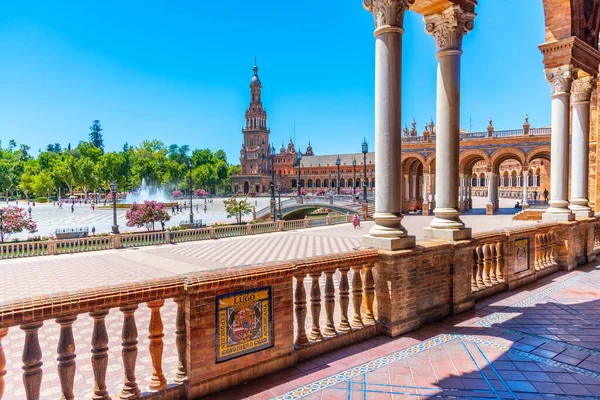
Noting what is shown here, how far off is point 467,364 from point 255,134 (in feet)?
379

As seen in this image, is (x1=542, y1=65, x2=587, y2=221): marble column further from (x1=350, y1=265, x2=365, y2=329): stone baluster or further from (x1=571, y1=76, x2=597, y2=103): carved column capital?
(x1=350, y1=265, x2=365, y2=329): stone baluster

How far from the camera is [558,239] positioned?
9.05 m

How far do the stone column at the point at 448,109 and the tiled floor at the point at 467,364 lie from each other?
1546 millimetres

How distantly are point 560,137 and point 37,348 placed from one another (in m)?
10.8

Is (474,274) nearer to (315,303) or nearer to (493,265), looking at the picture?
(493,265)

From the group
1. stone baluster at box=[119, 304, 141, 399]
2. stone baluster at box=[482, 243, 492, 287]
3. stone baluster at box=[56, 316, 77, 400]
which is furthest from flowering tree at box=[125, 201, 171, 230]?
stone baluster at box=[56, 316, 77, 400]

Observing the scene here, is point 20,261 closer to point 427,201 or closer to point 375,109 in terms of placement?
point 375,109

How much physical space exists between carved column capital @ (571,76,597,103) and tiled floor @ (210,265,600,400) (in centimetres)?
650

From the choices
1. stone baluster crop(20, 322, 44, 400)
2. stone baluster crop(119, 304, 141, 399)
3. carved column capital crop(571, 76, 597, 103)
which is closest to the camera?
stone baluster crop(20, 322, 44, 400)

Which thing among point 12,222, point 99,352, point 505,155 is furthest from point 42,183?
point 99,352

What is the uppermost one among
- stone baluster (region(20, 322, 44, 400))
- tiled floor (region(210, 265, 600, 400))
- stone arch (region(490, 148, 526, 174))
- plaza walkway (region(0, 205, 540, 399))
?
stone arch (region(490, 148, 526, 174))

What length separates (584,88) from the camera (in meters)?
9.87

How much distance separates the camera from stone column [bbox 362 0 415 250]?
513cm

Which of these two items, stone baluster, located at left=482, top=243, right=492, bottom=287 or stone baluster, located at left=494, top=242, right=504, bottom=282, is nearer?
stone baluster, located at left=482, top=243, right=492, bottom=287
